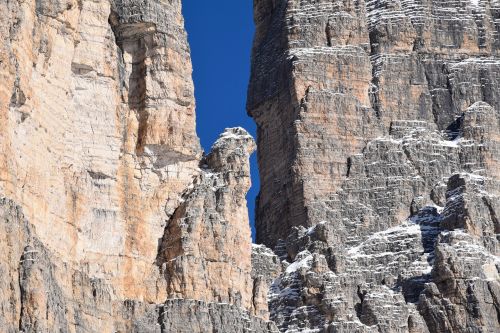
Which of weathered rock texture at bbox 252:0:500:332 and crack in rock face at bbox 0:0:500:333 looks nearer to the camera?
crack in rock face at bbox 0:0:500:333

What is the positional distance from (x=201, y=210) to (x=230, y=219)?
70.7 inches

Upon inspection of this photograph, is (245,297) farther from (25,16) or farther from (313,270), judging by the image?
(313,270)

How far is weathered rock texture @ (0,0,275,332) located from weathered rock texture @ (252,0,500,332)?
115ft

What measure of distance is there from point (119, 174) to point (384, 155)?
66.5m

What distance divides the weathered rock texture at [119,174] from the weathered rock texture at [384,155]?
34926 millimetres

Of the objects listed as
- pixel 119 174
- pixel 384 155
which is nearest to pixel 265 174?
pixel 384 155

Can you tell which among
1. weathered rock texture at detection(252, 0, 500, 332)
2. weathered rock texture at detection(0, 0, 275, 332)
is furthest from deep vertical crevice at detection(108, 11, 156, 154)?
weathered rock texture at detection(252, 0, 500, 332)

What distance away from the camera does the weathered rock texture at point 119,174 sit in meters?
79.4

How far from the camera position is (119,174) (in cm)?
8844

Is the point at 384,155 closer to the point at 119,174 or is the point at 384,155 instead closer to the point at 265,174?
the point at 265,174

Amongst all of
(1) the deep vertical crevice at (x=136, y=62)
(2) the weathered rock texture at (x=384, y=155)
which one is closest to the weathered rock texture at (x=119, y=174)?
(1) the deep vertical crevice at (x=136, y=62)

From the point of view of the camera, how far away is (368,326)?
124m

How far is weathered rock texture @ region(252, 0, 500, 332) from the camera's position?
130500 millimetres

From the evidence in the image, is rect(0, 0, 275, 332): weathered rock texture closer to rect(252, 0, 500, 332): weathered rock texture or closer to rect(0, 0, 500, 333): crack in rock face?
rect(0, 0, 500, 333): crack in rock face
